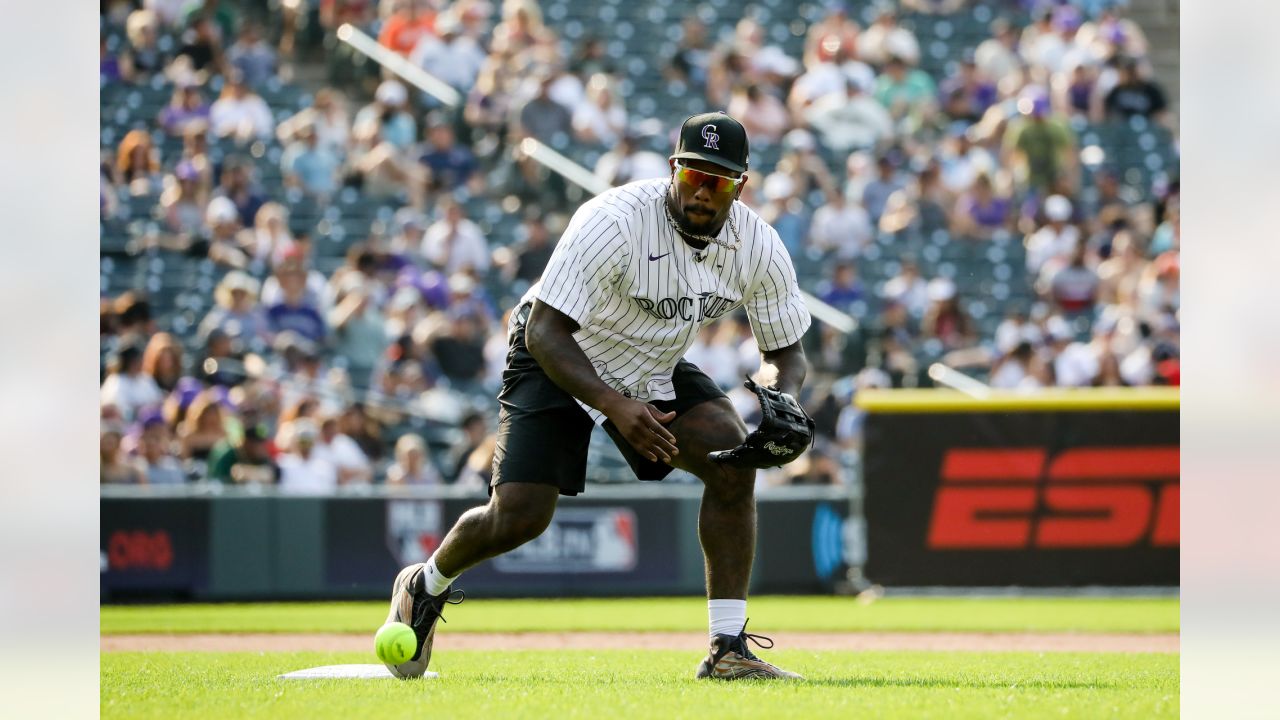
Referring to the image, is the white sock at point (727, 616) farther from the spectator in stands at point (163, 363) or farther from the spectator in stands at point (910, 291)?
the spectator in stands at point (910, 291)

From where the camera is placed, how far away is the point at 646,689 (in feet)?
19.1

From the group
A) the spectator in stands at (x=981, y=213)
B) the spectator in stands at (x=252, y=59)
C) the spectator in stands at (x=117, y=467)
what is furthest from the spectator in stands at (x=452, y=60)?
the spectator in stands at (x=117, y=467)

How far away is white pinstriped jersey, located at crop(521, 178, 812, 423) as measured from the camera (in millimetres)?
5934

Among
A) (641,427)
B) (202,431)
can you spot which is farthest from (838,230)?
(641,427)

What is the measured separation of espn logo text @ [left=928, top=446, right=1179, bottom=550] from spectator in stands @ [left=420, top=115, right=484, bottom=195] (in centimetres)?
669

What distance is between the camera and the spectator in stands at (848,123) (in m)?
17.7

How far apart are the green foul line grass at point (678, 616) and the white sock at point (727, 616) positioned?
396 centimetres

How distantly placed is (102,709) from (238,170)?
455 inches

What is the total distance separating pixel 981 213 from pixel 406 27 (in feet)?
21.6

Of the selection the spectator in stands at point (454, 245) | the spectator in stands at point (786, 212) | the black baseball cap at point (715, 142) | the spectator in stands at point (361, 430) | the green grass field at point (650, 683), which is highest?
the spectator in stands at point (786, 212)

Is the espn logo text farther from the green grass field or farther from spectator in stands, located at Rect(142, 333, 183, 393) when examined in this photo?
spectator in stands, located at Rect(142, 333, 183, 393)

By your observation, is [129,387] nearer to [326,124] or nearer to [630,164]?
[326,124]
